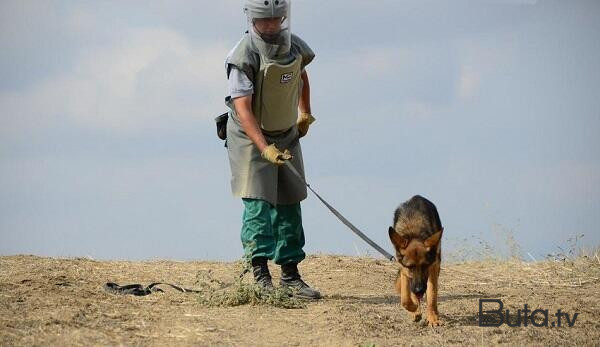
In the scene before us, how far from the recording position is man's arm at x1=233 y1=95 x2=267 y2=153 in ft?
28.2

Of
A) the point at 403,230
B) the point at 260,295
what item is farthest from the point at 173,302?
the point at 403,230

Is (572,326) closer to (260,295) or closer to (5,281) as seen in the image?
(260,295)

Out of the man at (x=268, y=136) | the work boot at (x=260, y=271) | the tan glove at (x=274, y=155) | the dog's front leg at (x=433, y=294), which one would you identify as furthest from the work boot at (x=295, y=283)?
the dog's front leg at (x=433, y=294)

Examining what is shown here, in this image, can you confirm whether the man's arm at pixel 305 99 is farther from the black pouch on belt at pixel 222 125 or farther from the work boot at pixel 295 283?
the work boot at pixel 295 283

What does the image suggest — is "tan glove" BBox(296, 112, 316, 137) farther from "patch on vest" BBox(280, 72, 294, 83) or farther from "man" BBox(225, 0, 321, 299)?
"patch on vest" BBox(280, 72, 294, 83)

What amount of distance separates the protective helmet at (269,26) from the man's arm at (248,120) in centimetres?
50

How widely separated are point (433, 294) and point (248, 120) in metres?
2.40

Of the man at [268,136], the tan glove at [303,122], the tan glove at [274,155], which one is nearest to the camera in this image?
the tan glove at [274,155]

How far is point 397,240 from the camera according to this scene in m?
7.31

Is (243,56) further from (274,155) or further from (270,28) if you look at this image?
(274,155)

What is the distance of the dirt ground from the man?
0.64 meters

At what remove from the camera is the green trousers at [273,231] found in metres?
8.84

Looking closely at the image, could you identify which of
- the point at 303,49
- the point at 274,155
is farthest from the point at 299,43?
the point at 274,155

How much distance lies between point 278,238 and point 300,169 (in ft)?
2.40
